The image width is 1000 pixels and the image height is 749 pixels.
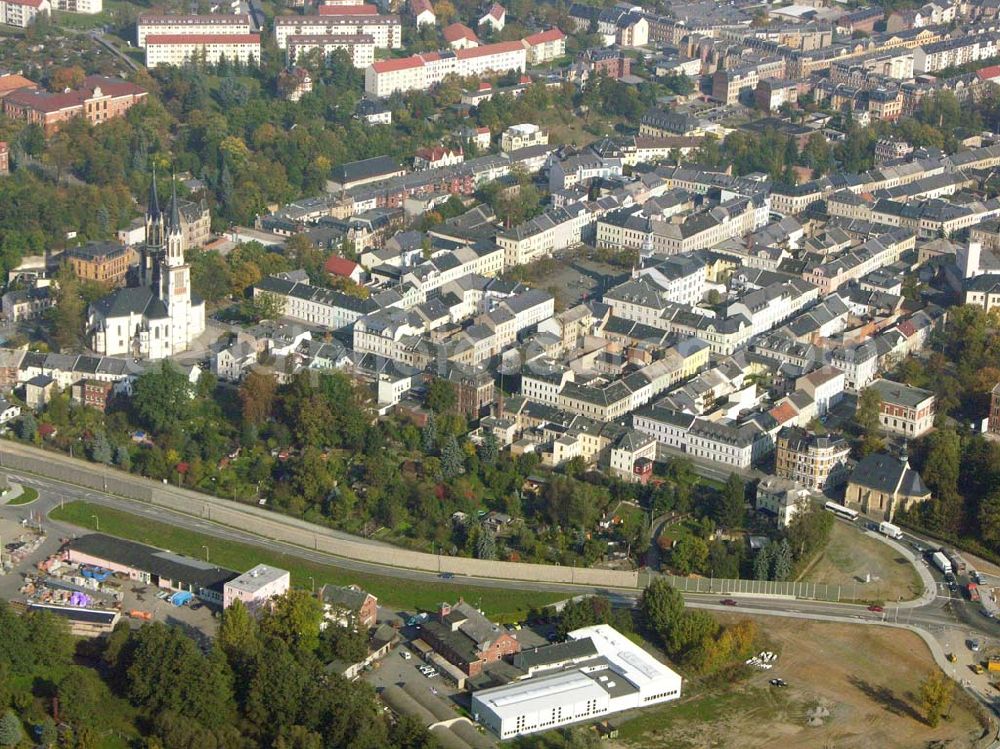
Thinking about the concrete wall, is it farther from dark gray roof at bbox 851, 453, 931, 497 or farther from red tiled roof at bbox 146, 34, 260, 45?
red tiled roof at bbox 146, 34, 260, 45

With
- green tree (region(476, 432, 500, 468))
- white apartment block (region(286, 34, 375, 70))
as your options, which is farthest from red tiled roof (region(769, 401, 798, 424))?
white apartment block (region(286, 34, 375, 70))

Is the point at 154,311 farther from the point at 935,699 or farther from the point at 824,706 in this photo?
the point at 935,699

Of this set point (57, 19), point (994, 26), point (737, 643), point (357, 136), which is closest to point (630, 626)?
point (737, 643)

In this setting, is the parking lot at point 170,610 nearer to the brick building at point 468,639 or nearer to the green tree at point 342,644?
the green tree at point 342,644

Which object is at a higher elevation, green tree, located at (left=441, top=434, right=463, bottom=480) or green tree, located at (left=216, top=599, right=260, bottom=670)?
green tree, located at (left=441, top=434, right=463, bottom=480)

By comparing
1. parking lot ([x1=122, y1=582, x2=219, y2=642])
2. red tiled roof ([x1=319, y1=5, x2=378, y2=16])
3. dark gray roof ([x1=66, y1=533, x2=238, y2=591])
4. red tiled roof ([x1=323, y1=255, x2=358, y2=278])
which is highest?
red tiled roof ([x1=319, y1=5, x2=378, y2=16])

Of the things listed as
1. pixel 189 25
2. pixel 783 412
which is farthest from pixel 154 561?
pixel 189 25

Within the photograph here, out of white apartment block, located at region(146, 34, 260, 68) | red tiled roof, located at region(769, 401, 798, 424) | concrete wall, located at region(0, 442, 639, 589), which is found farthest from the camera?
white apartment block, located at region(146, 34, 260, 68)

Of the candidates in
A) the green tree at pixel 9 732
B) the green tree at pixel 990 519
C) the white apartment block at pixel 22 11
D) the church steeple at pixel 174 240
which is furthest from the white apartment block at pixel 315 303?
the white apartment block at pixel 22 11

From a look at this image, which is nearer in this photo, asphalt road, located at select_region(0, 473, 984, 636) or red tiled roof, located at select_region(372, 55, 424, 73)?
asphalt road, located at select_region(0, 473, 984, 636)
